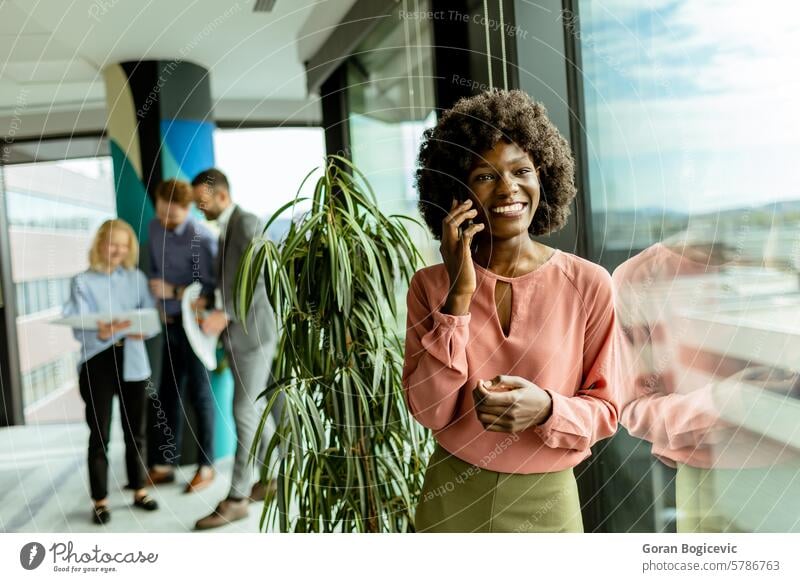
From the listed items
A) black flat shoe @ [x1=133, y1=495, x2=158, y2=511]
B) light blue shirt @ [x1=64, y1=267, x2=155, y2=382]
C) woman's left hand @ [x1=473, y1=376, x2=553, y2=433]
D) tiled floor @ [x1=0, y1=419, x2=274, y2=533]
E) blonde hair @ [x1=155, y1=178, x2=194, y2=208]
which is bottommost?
black flat shoe @ [x1=133, y1=495, x2=158, y2=511]

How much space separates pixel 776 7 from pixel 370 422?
1.11m

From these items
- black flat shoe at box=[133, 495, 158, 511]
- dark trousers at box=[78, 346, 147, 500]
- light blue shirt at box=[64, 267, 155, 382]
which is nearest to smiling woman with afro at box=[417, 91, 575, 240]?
light blue shirt at box=[64, 267, 155, 382]

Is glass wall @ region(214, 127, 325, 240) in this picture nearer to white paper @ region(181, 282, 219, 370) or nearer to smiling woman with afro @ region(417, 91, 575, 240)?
white paper @ region(181, 282, 219, 370)

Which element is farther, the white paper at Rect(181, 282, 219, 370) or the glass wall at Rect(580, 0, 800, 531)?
the white paper at Rect(181, 282, 219, 370)

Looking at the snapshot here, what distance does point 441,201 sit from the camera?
1.16 metres

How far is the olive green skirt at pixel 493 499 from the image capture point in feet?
3.53

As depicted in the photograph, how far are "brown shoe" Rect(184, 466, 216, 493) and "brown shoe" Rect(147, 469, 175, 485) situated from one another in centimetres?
8

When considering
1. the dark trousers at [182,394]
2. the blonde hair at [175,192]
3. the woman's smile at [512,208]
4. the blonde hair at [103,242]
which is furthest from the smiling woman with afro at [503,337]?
the dark trousers at [182,394]

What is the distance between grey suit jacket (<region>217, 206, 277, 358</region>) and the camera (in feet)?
6.71

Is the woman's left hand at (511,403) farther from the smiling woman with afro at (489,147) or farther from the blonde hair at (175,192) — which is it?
the blonde hair at (175,192)

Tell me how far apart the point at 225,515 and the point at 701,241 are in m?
1.70

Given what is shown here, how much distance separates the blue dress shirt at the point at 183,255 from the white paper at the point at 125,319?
12 cm

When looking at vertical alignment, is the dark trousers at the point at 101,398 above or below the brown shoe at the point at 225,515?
above
